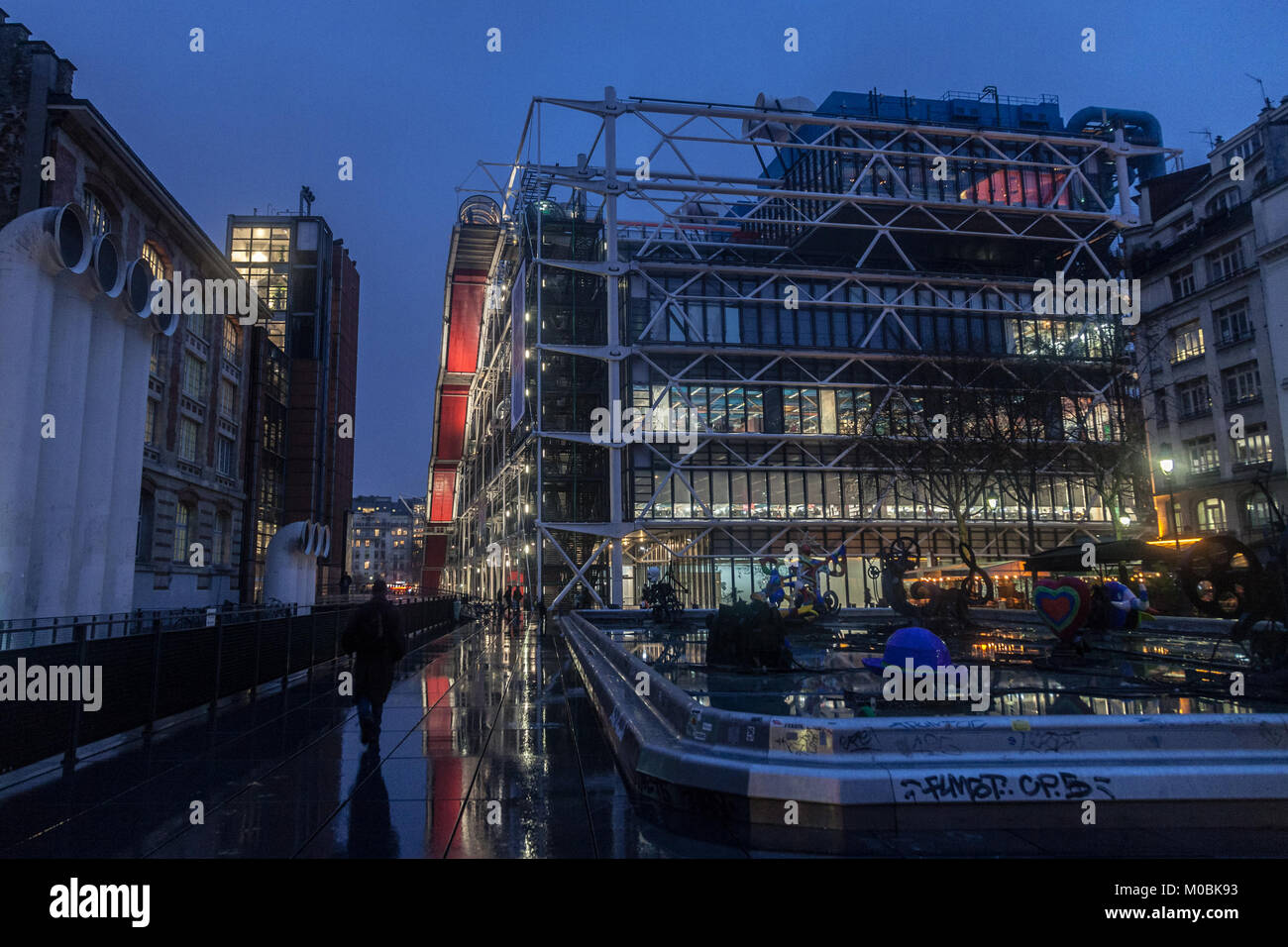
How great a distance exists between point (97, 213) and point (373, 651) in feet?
84.4

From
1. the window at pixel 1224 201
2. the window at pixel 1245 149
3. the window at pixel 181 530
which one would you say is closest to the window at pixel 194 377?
the window at pixel 181 530

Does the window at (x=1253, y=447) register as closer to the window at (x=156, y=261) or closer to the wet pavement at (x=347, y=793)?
the wet pavement at (x=347, y=793)

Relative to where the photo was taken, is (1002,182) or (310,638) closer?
(310,638)

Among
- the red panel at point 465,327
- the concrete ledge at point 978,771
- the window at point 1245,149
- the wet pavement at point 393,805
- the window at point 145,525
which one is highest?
the red panel at point 465,327

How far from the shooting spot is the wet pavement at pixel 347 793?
5.57 metres

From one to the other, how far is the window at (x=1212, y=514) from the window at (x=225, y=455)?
5142 centimetres

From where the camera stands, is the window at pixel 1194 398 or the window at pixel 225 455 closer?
the window at pixel 225 455

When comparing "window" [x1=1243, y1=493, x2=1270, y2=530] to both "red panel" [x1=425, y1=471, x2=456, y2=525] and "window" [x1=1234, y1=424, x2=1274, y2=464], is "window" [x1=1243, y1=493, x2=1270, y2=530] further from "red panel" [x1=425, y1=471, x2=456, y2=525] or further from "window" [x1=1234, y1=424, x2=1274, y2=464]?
"red panel" [x1=425, y1=471, x2=456, y2=525]

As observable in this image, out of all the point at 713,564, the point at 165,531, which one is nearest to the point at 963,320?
the point at 713,564

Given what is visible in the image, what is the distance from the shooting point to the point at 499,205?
86312 mm

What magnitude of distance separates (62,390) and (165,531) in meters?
16.7

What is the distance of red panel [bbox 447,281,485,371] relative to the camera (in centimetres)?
9344
